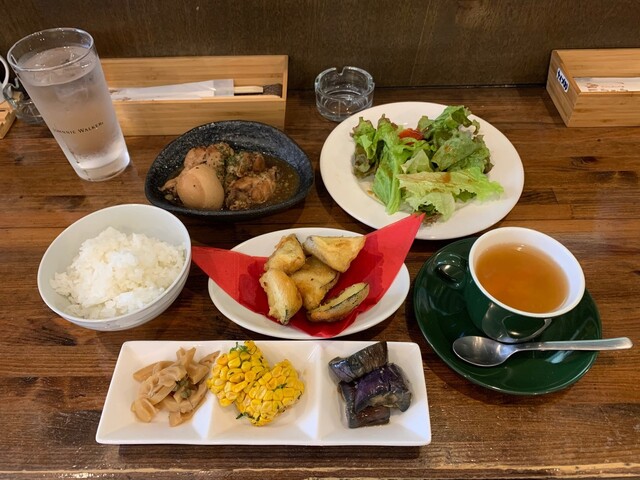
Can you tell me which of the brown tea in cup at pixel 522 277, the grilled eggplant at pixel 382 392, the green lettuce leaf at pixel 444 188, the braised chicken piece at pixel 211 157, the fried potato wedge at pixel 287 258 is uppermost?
the brown tea in cup at pixel 522 277

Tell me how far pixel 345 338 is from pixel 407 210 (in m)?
0.44

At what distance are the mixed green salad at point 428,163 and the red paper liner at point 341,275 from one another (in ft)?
0.41

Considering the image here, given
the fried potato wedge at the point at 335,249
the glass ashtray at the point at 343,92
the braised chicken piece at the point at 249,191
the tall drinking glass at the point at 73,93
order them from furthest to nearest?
1. the glass ashtray at the point at 343,92
2. the braised chicken piece at the point at 249,191
3. the tall drinking glass at the point at 73,93
4. the fried potato wedge at the point at 335,249

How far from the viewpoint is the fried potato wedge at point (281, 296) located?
3.67ft

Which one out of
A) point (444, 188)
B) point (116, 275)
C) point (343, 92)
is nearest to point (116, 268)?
point (116, 275)

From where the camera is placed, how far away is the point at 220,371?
40.2 inches

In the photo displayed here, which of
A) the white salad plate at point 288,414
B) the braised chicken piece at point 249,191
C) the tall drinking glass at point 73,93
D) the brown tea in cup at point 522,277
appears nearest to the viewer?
the white salad plate at point 288,414

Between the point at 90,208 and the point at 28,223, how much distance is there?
178 mm

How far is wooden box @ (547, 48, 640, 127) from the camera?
5.43 feet

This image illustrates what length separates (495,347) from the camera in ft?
3.63

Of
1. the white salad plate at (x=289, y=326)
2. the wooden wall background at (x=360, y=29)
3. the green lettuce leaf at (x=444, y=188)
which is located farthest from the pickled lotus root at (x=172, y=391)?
the wooden wall background at (x=360, y=29)

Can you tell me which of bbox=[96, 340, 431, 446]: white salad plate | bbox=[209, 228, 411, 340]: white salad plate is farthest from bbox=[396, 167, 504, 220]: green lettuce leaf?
bbox=[96, 340, 431, 446]: white salad plate

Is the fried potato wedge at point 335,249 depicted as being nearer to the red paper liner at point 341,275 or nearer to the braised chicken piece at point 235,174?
the red paper liner at point 341,275

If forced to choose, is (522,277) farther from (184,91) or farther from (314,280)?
(184,91)
